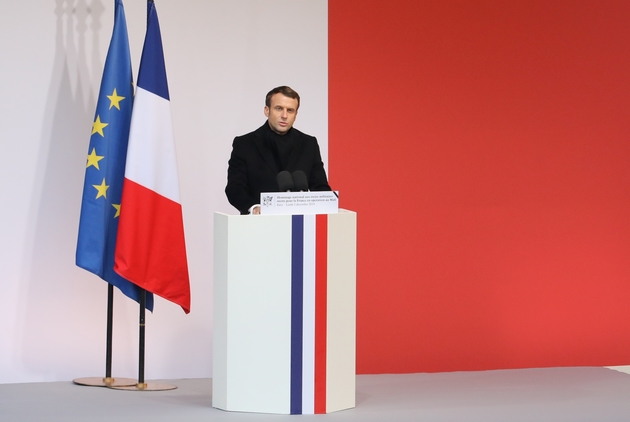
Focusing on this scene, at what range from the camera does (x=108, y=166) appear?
485 centimetres

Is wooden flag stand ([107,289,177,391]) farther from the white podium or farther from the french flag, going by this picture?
the white podium

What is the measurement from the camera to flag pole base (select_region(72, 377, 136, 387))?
16.2 feet

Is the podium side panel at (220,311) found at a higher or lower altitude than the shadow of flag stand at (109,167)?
lower

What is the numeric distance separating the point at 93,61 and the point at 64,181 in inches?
27.0

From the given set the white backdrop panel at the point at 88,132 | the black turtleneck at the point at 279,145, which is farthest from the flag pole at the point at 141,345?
the black turtleneck at the point at 279,145

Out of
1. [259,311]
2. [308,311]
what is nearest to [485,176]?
[308,311]

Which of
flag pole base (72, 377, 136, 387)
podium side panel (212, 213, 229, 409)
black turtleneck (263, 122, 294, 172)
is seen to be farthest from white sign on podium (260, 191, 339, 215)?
flag pole base (72, 377, 136, 387)

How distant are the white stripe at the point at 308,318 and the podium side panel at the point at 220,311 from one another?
1.14ft

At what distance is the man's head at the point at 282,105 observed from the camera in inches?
177

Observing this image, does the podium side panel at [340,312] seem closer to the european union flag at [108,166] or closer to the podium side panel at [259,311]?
the podium side panel at [259,311]

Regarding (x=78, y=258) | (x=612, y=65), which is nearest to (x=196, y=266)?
(x=78, y=258)

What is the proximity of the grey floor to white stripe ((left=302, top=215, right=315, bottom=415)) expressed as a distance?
100 mm

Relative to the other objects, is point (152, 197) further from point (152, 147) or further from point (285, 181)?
point (285, 181)

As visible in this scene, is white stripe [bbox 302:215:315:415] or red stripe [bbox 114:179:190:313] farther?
red stripe [bbox 114:179:190:313]
